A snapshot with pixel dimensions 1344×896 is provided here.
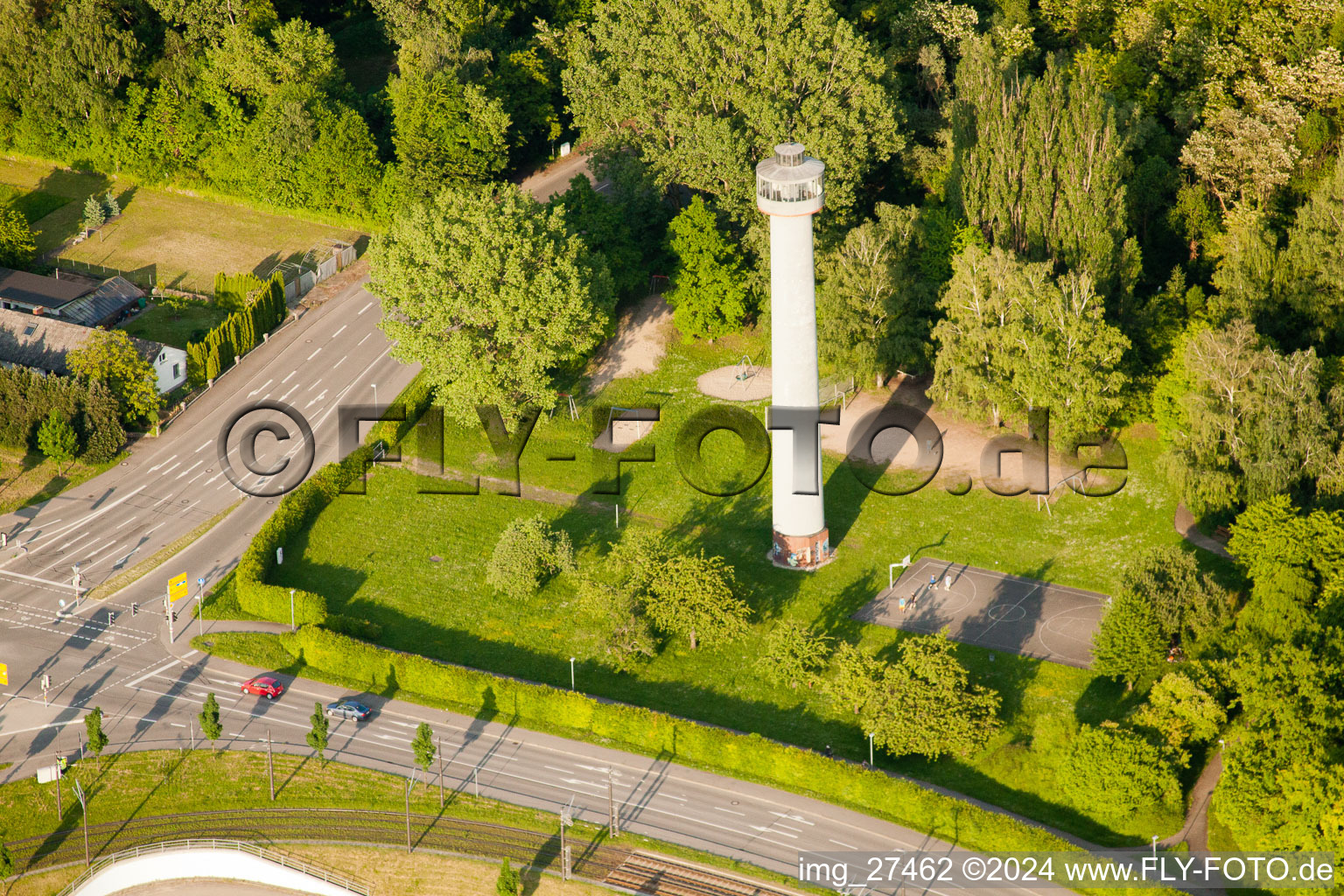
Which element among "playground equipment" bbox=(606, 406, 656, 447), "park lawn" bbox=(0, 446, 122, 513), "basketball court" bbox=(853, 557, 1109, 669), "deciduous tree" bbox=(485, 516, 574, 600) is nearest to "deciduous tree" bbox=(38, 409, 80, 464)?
"park lawn" bbox=(0, 446, 122, 513)

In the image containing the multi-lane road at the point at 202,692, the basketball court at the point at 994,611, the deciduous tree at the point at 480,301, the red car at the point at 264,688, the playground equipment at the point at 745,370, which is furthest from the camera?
the playground equipment at the point at 745,370

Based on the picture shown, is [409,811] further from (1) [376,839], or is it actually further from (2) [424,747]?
(2) [424,747]

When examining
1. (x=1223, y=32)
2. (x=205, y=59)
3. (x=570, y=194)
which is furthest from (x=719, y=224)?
(x=205, y=59)

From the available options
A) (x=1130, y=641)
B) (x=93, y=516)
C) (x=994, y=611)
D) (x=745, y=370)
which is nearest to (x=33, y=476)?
(x=93, y=516)

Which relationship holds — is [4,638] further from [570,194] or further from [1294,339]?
[1294,339]

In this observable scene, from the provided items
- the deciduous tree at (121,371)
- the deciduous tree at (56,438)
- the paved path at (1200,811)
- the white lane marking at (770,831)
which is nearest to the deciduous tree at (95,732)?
the deciduous tree at (56,438)

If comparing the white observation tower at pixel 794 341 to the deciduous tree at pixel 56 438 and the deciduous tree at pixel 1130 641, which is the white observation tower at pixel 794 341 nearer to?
the deciduous tree at pixel 1130 641
